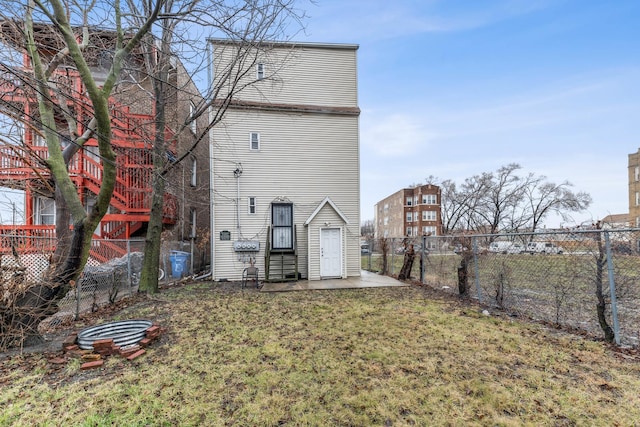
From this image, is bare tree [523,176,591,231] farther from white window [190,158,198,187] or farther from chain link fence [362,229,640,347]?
white window [190,158,198,187]

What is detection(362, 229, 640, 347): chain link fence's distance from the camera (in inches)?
174

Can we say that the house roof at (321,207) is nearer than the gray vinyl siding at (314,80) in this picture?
Yes

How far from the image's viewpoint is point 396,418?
2.66m

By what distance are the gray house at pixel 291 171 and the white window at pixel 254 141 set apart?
0.13 feet

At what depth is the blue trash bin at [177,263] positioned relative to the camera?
36.9ft

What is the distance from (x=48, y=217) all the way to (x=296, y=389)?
41.6 ft

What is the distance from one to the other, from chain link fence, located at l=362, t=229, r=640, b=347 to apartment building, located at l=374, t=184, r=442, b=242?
1233 inches

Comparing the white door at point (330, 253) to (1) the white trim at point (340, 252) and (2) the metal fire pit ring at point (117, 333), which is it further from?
(2) the metal fire pit ring at point (117, 333)

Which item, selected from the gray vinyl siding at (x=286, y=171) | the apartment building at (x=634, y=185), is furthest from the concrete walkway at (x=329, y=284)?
the apartment building at (x=634, y=185)

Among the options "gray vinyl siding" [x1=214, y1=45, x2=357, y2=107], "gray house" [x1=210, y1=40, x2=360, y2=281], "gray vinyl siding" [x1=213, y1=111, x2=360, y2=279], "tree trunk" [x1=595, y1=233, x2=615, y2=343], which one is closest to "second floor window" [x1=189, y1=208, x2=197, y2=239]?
"gray house" [x1=210, y1=40, x2=360, y2=281]

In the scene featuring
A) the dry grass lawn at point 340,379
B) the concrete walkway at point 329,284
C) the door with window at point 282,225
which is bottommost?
the concrete walkway at point 329,284

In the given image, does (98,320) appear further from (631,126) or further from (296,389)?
(631,126)

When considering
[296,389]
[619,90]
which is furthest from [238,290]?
[619,90]

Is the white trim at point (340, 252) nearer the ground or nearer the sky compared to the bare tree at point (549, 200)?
nearer the ground
